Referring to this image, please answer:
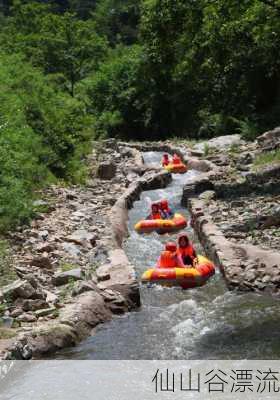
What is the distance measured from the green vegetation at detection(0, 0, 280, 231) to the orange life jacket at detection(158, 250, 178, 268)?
116 inches

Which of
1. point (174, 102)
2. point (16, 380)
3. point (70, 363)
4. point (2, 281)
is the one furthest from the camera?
point (174, 102)

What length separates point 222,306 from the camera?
8.70 metres

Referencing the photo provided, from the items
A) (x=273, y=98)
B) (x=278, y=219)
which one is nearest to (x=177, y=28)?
(x=278, y=219)

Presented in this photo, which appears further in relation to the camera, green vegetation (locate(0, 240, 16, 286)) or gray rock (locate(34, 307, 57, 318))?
green vegetation (locate(0, 240, 16, 286))

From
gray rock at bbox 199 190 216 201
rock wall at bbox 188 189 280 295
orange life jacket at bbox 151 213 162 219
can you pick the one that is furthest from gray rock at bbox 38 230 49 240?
gray rock at bbox 199 190 216 201

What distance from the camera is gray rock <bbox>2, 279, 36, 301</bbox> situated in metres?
7.92

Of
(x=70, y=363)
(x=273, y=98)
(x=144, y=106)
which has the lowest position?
(x=144, y=106)

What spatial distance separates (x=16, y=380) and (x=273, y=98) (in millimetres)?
25809

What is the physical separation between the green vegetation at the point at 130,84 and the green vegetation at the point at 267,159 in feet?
11.5

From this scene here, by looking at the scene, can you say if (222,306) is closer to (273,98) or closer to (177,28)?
(177,28)

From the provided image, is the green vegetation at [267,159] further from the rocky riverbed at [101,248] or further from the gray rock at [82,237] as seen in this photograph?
the gray rock at [82,237]

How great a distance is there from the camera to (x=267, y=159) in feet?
62.8

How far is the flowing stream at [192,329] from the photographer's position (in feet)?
23.0

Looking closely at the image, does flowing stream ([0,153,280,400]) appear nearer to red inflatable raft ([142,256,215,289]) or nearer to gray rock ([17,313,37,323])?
red inflatable raft ([142,256,215,289])
